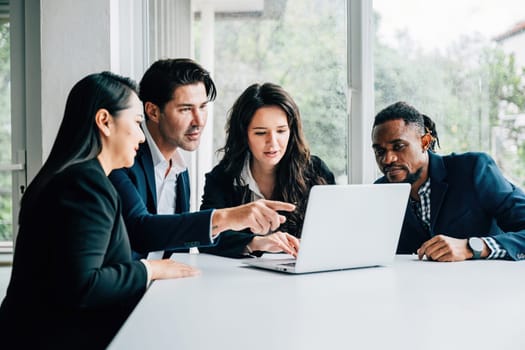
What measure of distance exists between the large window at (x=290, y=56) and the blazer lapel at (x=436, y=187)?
0.81m

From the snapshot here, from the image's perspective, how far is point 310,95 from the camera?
320 cm

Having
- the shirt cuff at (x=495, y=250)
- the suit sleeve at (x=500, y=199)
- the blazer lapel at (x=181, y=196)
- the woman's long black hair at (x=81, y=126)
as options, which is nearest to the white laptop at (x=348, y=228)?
the shirt cuff at (x=495, y=250)

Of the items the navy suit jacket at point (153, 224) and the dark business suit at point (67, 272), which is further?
the navy suit jacket at point (153, 224)

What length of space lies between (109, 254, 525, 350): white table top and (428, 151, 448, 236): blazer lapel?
1.81 feet

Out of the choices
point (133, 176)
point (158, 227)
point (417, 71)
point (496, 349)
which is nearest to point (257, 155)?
point (133, 176)

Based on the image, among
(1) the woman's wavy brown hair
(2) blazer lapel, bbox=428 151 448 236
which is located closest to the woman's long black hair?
(1) the woman's wavy brown hair

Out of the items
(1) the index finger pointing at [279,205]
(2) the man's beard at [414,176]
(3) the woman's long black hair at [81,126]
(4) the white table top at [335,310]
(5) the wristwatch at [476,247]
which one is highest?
(3) the woman's long black hair at [81,126]

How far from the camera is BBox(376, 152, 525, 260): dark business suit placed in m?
2.24

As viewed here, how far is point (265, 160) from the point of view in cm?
257

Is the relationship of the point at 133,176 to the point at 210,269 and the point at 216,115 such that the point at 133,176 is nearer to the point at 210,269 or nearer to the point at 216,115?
the point at 210,269

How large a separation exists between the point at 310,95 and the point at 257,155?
2.47 ft

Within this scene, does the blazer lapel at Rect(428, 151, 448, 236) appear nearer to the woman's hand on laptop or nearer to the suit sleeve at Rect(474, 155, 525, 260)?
the suit sleeve at Rect(474, 155, 525, 260)

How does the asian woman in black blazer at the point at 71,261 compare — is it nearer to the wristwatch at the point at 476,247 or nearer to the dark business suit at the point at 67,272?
the dark business suit at the point at 67,272

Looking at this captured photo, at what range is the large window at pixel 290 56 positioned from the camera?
3.16 m
